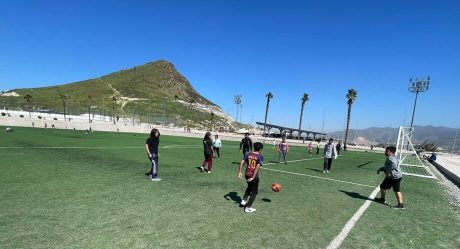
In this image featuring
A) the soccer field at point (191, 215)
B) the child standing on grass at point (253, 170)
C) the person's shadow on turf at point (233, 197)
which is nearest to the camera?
the soccer field at point (191, 215)

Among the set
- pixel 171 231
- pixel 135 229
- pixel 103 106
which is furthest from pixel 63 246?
pixel 103 106

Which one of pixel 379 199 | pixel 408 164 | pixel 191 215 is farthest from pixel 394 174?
pixel 408 164

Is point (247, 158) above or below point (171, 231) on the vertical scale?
above

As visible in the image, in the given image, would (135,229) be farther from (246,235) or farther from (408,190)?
(408,190)

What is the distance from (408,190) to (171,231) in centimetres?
1267

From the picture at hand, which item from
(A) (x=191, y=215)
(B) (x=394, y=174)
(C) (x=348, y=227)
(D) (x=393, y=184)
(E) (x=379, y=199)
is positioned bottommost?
(A) (x=191, y=215)

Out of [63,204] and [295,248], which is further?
[63,204]

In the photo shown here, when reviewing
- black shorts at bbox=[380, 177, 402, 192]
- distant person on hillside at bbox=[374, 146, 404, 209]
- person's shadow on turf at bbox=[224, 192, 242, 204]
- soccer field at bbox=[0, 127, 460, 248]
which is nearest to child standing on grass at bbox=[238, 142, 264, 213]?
soccer field at bbox=[0, 127, 460, 248]

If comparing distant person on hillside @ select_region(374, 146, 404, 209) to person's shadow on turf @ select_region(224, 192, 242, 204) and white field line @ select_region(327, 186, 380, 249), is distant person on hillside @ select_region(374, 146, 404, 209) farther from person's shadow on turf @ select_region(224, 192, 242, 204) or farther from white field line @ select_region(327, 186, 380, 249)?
person's shadow on turf @ select_region(224, 192, 242, 204)

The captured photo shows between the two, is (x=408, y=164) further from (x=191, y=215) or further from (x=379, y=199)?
(x=191, y=215)

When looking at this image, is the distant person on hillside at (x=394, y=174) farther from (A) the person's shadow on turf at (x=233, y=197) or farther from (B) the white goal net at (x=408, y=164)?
(B) the white goal net at (x=408, y=164)

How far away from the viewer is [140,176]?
13.0 m

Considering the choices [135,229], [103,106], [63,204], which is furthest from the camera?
[103,106]

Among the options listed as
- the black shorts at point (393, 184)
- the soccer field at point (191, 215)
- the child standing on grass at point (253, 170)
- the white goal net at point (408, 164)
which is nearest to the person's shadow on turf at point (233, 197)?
the soccer field at point (191, 215)
